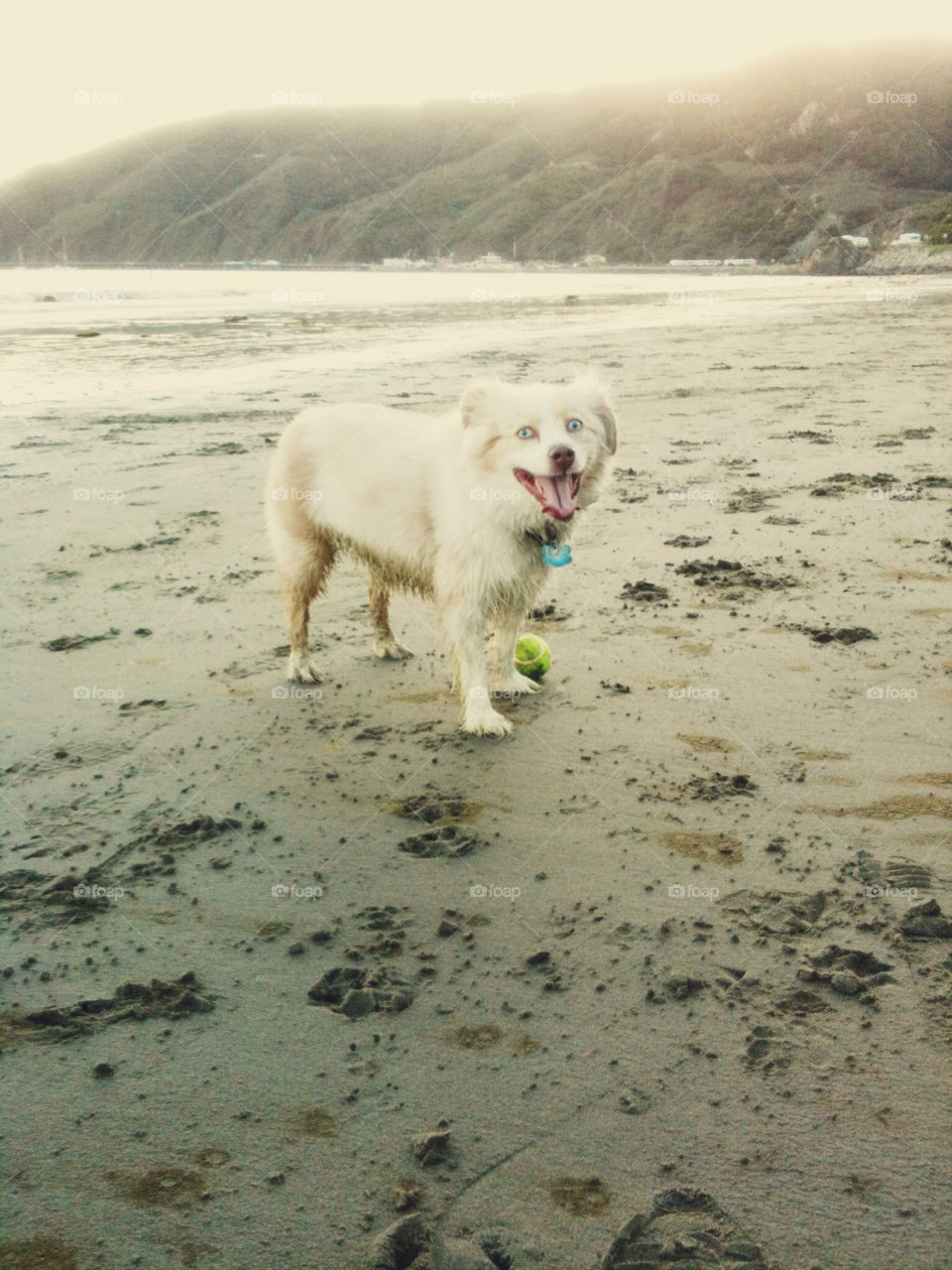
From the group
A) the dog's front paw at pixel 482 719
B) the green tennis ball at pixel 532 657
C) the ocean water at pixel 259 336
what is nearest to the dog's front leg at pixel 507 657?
the green tennis ball at pixel 532 657

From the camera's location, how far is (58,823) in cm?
362

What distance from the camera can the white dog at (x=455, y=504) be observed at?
4.22 m

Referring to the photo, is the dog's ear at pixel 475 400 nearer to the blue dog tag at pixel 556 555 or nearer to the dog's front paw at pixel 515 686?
the blue dog tag at pixel 556 555

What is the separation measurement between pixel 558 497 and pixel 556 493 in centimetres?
2

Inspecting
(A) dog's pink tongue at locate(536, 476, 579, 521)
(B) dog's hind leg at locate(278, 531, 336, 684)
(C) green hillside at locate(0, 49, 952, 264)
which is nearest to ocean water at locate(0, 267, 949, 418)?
(B) dog's hind leg at locate(278, 531, 336, 684)

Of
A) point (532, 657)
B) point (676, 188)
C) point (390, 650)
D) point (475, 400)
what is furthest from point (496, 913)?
point (676, 188)

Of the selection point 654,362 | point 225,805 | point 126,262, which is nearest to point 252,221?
point 126,262

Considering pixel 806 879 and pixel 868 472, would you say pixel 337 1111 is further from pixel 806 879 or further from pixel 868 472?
pixel 868 472

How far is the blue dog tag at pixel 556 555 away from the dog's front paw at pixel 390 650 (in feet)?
4.16

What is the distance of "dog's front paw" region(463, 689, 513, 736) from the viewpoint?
4.42 meters

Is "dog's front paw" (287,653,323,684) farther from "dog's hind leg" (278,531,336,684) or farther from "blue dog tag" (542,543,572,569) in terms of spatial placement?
"blue dog tag" (542,543,572,569)

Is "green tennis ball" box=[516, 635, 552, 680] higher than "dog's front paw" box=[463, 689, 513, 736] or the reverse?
higher

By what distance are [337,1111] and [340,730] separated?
7.76 ft

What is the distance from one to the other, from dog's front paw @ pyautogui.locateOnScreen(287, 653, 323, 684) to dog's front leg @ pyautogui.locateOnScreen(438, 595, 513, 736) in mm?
867
